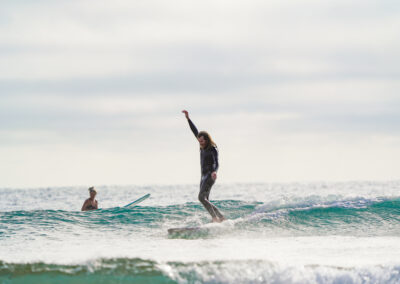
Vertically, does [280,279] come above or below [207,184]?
below

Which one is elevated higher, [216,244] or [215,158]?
[215,158]

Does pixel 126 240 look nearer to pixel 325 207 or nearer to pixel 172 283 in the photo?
pixel 172 283

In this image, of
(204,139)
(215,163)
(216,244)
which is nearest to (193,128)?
(204,139)

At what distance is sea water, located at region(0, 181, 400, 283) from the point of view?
7156 millimetres

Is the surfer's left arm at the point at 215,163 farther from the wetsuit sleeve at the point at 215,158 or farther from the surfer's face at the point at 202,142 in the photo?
the surfer's face at the point at 202,142

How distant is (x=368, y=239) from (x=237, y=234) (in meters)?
2.58

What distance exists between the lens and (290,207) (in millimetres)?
13680

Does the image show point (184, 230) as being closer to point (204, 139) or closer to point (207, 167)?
point (207, 167)

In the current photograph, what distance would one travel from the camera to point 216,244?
29.9 ft

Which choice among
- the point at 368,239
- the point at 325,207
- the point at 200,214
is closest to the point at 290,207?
the point at 325,207

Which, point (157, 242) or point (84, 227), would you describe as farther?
point (84, 227)

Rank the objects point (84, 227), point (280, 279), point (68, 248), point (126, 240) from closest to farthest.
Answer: point (280, 279) → point (68, 248) → point (126, 240) → point (84, 227)

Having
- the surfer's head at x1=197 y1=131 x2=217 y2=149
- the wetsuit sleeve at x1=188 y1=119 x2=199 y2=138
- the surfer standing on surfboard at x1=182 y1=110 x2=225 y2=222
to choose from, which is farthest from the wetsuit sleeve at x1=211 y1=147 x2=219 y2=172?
the wetsuit sleeve at x1=188 y1=119 x2=199 y2=138

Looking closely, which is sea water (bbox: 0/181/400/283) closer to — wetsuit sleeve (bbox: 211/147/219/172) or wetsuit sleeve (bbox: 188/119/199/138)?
wetsuit sleeve (bbox: 211/147/219/172)
